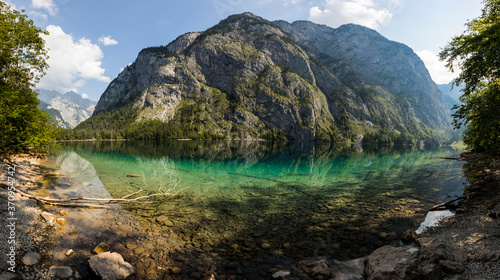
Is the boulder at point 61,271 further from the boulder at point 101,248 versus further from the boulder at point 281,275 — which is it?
the boulder at point 281,275

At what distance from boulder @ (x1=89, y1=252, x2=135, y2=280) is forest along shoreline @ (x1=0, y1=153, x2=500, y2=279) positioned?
1.18 ft

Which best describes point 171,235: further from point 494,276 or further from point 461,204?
point 461,204

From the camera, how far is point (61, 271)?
8.35 metres

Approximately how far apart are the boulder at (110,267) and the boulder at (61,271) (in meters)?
0.77

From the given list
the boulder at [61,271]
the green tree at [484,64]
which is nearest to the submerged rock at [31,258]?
the boulder at [61,271]

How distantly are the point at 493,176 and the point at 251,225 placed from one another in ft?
100

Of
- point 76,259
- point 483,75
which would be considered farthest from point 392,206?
point 76,259

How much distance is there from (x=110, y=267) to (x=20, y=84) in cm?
3186

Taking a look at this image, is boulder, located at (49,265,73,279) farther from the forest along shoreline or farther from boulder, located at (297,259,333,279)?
boulder, located at (297,259,333,279)

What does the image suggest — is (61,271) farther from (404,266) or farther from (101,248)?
(404,266)

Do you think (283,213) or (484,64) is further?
(283,213)

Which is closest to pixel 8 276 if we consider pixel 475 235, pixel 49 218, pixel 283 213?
pixel 49 218

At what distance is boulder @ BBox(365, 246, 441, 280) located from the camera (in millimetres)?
7508

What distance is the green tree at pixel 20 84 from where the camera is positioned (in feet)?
67.7
